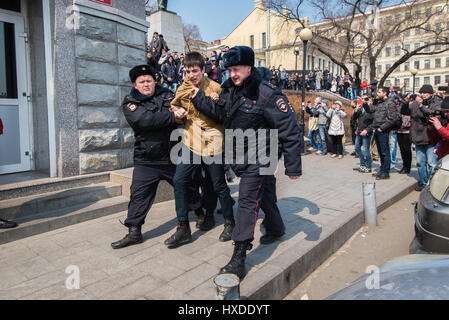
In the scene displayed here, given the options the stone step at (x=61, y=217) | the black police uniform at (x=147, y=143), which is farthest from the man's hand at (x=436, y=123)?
the stone step at (x=61, y=217)

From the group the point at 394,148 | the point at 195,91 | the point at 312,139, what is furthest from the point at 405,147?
the point at 195,91

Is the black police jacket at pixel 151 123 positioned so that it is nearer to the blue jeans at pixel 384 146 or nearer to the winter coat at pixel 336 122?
the blue jeans at pixel 384 146

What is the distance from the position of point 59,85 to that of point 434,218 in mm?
5205

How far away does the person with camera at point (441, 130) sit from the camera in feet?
17.4

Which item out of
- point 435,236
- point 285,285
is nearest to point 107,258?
point 285,285

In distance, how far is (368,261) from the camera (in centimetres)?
394

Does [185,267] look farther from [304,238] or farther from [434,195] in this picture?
[434,195]

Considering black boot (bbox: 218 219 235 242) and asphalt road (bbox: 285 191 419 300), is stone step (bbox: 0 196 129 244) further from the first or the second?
asphalt road (bbox: 285 191 419 300)

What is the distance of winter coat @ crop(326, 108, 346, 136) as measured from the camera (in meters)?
10.5

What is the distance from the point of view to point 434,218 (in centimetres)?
320

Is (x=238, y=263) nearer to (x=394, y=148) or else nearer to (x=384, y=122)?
A: (x=384, y=122)

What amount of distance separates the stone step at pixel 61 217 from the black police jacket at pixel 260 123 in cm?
243
